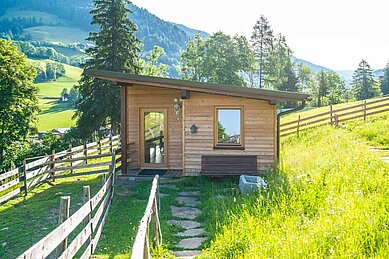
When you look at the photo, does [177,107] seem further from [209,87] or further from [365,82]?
[365,82]

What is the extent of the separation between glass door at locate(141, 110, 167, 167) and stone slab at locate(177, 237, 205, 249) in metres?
6.25

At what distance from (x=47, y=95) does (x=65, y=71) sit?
29470 mm

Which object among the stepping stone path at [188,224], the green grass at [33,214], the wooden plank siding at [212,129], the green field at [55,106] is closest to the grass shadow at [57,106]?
the green field at [55,106]

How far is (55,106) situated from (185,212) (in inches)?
2869

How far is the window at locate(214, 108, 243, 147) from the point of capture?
36.6 ft

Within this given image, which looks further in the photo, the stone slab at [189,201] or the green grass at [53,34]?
the green grass at [53,34]

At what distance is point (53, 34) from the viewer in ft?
615

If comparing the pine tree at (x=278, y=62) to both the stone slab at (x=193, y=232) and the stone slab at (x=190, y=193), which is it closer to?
the stone slab at (x=190, y=193)

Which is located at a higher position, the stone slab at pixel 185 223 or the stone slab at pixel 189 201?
the stone slab at pixel 189 201

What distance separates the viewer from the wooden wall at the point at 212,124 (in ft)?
36.3

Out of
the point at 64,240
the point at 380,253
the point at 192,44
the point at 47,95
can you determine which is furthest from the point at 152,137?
the point at 47,95

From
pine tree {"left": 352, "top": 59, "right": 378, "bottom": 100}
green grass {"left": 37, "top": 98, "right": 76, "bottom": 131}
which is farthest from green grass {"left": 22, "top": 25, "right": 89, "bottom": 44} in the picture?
pine tree {"left": 352, "top": 59, "right": 378, "bottom": 100}

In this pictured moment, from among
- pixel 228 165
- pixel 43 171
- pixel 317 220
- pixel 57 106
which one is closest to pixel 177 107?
pixel 228 165

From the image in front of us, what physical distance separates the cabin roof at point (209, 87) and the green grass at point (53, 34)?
177 m
